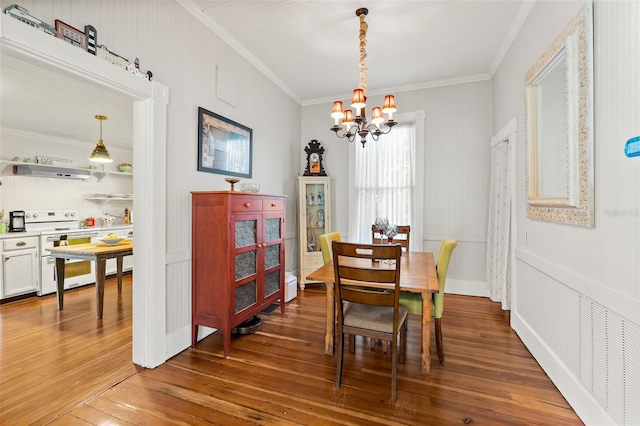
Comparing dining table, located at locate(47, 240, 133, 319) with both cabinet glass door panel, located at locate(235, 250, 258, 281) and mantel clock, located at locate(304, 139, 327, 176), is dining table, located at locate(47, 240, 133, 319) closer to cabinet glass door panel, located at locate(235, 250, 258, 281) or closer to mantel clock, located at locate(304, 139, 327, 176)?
cabinet glass door panel, located at locate(235, 250, 258, 281)

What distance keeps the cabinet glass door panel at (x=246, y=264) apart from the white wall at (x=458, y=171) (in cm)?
249

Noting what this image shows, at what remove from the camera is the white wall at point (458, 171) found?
4.01 metres

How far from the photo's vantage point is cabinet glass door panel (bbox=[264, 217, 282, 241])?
3084 millimetres

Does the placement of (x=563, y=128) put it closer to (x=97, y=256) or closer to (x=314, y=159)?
(x=314, y=159)

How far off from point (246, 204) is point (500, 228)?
10.0 ft

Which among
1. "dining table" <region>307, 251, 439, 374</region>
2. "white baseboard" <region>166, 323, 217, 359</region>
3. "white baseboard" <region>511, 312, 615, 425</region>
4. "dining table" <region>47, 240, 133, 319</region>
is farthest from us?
"dining table" <region>47, 240, 133, 319</region>

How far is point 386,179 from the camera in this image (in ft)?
14.6

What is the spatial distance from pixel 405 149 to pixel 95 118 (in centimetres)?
469

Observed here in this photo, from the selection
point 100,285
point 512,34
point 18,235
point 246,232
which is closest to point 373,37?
point 512,34

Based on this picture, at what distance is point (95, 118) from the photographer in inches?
167

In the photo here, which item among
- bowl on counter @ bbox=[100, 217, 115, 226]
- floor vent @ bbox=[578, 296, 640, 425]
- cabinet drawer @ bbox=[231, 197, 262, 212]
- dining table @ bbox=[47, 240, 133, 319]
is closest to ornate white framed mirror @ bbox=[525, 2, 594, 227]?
floor vent @ bbox=[578, 296, 640, 425]

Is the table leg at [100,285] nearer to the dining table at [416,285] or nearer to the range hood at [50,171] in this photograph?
the dining table at [416,285]

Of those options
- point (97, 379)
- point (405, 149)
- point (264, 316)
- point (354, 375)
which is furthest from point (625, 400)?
point (405, 149)

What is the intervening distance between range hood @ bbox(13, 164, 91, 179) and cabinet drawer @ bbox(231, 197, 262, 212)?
430 cm
